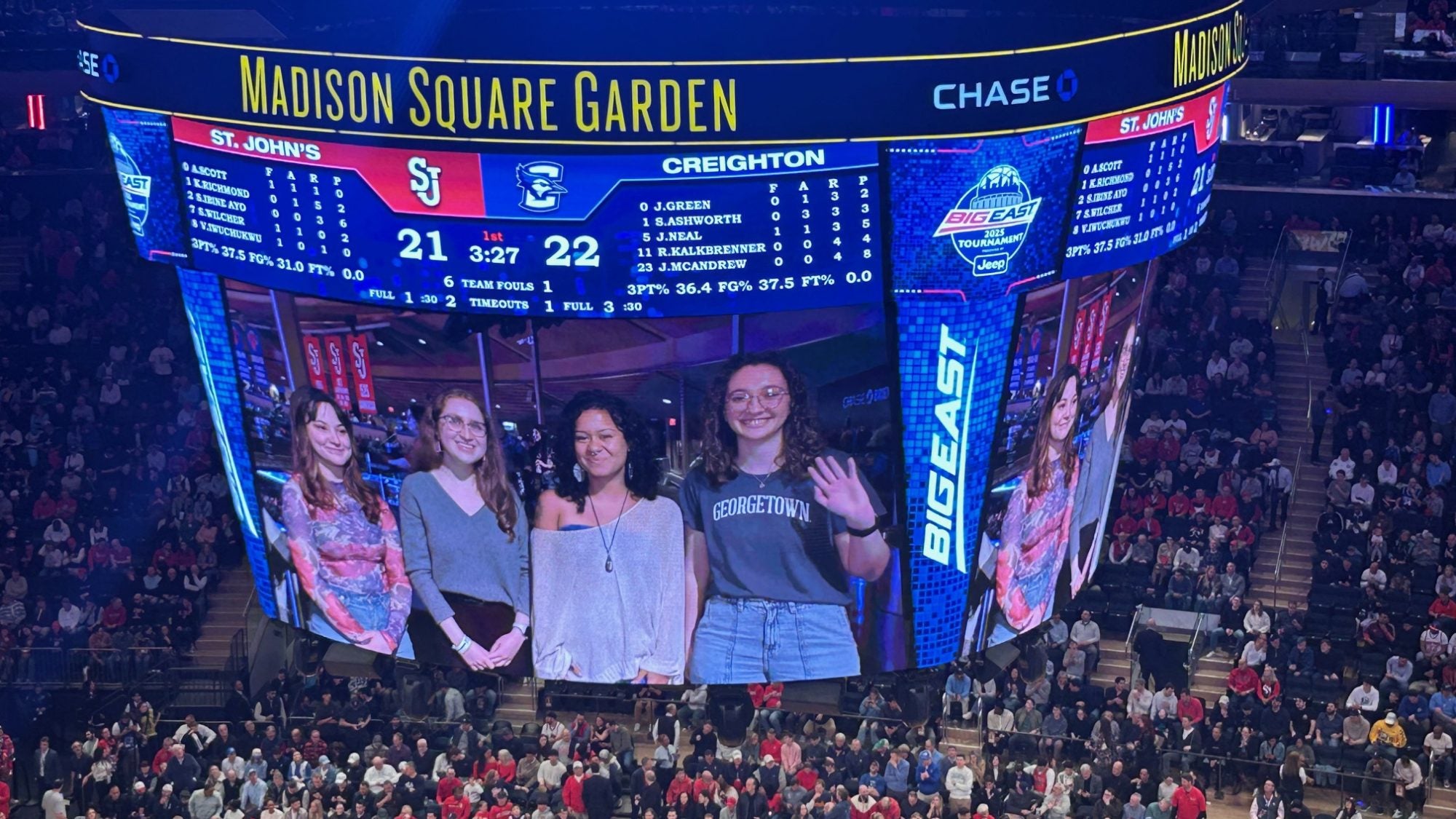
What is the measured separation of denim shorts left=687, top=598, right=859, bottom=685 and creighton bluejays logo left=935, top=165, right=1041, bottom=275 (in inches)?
178

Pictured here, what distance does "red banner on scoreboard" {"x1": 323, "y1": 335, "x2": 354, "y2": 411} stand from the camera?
28531 millimetres

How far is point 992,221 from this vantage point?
27.3m

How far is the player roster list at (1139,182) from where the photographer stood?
27.8m

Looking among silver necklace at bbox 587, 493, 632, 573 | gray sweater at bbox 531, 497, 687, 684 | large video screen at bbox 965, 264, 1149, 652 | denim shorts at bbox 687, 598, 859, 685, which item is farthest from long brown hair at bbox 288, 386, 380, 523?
large video screen at bbox 965, 264, 1149, 652

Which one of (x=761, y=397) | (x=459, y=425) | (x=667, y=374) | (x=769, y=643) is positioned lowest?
(x=769, y=643)

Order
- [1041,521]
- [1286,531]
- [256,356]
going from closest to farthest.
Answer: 1. [256,356]
2. [1041,521]
3. [1286,531]

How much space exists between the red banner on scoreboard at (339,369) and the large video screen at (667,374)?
1.3 inches

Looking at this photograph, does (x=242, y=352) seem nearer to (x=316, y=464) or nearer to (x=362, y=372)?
(x=316, y=464)

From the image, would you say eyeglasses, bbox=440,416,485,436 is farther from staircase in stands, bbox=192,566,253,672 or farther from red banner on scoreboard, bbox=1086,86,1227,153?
red banner on scoreboard, bbox=1086,86,1227,153

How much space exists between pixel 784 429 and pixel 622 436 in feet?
5.96

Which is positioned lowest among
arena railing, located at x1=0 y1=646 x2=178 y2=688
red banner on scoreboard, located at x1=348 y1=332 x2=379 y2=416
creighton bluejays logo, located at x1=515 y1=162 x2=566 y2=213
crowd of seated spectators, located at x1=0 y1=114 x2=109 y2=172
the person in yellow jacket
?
the person in yellow jacket

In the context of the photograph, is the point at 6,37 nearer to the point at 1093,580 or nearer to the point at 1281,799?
the point at 1093,580

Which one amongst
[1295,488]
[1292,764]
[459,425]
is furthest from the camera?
[1295,488]

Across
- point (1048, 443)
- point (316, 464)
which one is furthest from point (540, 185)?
point (1048, 443)
